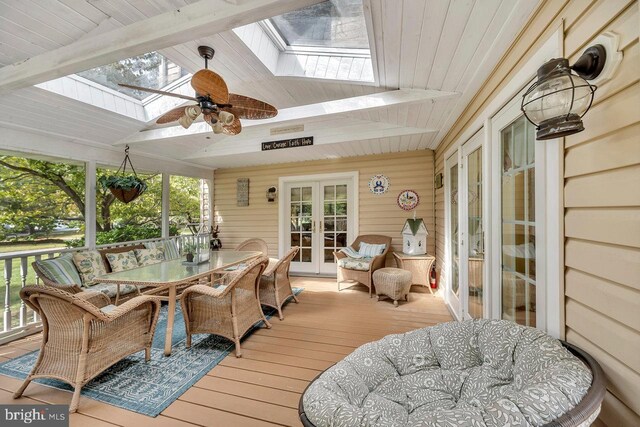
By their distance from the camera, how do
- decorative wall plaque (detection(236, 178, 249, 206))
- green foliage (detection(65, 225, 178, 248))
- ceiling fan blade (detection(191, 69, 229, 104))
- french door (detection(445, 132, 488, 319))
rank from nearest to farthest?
ceiling fan blade (detection(191, 69, 229, 104)) → french door (detection(445, 132, 488, 319)) → green foliage (detection(65, 225, 178, 248)) → decorative wall plaque (detection(236, 178, 249, 206))

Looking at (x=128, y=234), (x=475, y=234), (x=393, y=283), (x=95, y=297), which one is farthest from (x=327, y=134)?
(x=128, y=234)

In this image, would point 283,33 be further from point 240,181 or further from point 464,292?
point 240,181

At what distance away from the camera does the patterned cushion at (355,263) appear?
402 cm

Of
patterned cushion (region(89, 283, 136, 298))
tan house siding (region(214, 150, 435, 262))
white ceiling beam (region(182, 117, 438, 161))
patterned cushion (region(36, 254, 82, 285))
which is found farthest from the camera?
tan house siding (region(214, 150, 435, 262))

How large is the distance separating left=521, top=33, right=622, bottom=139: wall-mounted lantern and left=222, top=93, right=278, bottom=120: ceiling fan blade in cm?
189

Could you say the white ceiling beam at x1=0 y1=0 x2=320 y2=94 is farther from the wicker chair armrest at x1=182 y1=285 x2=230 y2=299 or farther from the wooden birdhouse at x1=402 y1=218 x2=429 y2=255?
the wooden birdhouse at x1=402 y1=218 x2=429 y2=255

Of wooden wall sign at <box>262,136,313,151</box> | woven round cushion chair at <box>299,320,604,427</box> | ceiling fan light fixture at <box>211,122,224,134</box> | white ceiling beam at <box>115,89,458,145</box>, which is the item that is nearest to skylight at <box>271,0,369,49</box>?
white ceiling beam at <box>115,89,458,145</box>

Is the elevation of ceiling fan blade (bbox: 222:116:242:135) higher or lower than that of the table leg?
higher

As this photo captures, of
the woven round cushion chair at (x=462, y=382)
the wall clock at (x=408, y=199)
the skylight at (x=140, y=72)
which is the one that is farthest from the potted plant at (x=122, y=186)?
the wall clock at (x=408, y=199)

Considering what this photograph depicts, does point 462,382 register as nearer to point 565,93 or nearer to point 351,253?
point 565,93

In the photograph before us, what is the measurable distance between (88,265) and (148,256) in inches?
30.9

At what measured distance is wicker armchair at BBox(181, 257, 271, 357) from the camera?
7.66 feet

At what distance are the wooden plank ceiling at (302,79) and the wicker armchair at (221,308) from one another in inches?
74.7

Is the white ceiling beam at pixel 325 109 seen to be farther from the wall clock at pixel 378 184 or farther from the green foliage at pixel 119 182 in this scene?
the wall clock at pixel 378 184
